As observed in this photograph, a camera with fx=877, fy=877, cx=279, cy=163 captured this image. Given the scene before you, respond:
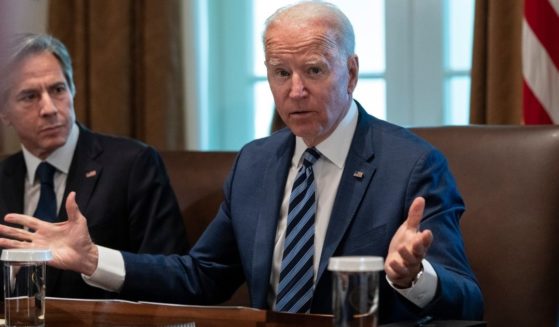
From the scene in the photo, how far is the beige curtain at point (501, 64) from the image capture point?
350 cm

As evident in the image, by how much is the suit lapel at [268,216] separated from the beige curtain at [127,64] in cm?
165

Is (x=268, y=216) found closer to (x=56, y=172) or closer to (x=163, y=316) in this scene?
Answer: (x=163, y=316)

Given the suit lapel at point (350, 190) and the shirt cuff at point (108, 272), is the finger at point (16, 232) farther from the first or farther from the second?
the suit lapel at point (350, 190)

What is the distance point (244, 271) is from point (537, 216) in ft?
2.95

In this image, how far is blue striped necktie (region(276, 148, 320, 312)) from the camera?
2432 millimetres

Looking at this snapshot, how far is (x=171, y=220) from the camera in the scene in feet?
10.6

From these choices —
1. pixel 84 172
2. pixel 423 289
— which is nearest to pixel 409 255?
pixel 423 289

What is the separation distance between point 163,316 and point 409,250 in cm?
59

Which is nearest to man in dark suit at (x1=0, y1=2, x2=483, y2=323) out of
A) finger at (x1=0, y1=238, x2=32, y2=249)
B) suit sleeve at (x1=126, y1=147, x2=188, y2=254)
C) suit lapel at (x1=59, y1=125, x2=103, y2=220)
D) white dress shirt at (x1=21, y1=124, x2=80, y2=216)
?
finger at (x1=0, y1=238, x2=32, y2=249)

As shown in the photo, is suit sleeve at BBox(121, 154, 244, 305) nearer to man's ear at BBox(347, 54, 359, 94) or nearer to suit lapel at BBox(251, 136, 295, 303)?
suit lapel at BBox(251, 136, 295, 303)

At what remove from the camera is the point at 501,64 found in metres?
3.52

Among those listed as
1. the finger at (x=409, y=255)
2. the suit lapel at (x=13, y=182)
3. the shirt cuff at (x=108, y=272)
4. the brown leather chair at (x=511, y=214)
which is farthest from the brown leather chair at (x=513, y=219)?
the suit lapel at (x=13, y=182)

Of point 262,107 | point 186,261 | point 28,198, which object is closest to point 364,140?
point 186,261

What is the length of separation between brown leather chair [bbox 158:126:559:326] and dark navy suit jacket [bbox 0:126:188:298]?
1049 mm
